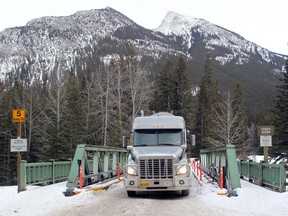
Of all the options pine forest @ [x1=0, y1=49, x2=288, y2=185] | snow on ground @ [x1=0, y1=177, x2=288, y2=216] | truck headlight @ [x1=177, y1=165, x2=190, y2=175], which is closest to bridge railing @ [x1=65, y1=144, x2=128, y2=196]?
snow on ground @ [x1=0, y1=177, x2=288, y2=216]

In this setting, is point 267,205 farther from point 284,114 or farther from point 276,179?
point 284,114

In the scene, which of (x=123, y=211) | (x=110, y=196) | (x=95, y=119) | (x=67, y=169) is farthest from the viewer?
(x=95, y=119)

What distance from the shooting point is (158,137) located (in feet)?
52.6

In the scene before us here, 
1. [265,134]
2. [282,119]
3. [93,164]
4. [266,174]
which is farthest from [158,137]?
[282,119]

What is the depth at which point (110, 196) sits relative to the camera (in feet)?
49.9

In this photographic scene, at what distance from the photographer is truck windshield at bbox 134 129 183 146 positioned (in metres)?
15.9

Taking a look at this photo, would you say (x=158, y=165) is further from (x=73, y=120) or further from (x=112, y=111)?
(x=73, y=120)

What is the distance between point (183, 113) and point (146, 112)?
15.8m

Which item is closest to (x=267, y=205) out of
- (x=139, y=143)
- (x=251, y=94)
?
(x=139, y=143)

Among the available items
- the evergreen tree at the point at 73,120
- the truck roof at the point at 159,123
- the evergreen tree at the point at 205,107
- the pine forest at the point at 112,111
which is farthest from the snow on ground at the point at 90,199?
the evergreen tree at the point at 205,107

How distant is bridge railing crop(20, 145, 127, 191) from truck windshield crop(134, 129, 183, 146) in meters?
2.36

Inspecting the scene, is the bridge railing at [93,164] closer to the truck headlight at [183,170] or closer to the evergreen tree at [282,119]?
the truck headlight at [183,170]

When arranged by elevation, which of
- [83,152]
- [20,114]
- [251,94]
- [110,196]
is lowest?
[110,196]

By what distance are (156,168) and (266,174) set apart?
5.42 m
